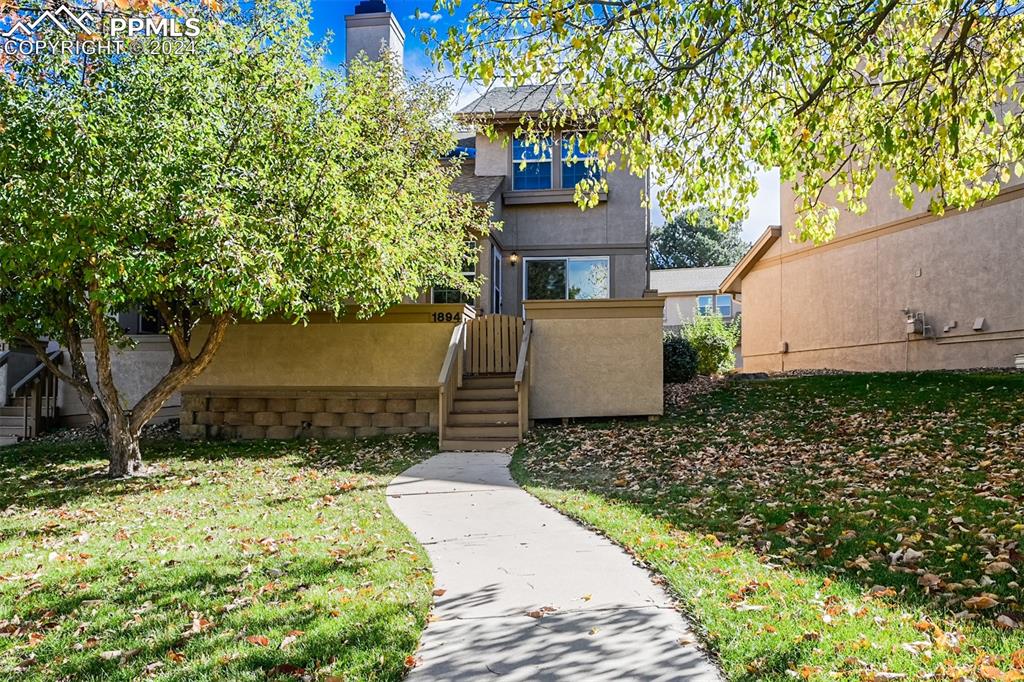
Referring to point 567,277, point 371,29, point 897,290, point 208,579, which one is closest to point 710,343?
point 567,277

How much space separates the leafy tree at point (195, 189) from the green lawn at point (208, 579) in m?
2.30

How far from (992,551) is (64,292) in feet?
39.4

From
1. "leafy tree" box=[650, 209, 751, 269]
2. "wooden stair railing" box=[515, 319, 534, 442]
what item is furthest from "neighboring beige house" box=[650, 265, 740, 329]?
"wooden stair railing" box=[515, 319, 534, 442]

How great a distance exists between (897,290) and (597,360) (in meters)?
7.93

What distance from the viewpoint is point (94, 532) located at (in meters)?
7.21

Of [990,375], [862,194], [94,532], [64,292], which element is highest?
[862,194]

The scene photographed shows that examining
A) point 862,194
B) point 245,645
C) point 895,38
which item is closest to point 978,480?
point 862,194

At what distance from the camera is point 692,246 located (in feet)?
171

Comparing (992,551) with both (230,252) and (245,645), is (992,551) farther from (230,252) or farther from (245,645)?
(230,252)

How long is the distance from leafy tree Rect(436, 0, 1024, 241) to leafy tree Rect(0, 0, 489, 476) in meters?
3.48

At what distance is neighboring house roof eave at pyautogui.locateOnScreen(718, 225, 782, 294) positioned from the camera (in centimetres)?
2095

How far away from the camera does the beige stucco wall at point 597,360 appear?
14.0m

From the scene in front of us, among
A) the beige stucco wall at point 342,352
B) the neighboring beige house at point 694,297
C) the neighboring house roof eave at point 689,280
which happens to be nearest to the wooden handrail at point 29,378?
the beige stucco wall at point 342,352

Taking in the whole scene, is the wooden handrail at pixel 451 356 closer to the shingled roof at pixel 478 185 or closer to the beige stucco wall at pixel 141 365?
the shingled roof at pixel 478 185
